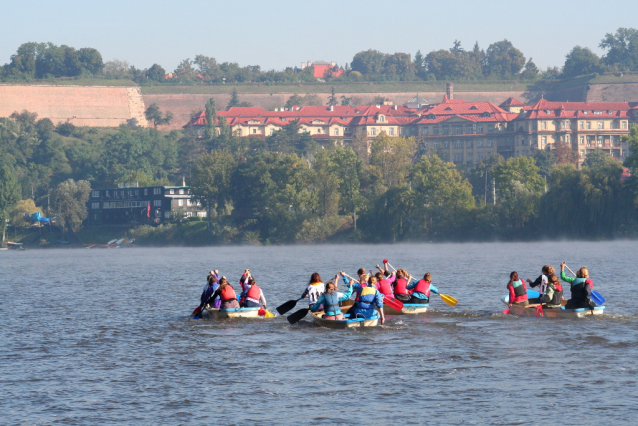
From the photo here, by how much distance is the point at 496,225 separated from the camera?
355 ft

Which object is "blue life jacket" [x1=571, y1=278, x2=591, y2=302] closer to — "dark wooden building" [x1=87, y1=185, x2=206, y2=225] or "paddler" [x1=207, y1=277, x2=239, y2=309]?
"paddler" [x1=207, y1=277, x2=239, y2=309]

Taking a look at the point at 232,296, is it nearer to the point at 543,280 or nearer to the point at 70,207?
the point at 543,280

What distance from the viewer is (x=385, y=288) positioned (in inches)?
1443

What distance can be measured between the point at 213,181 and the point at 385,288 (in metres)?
100

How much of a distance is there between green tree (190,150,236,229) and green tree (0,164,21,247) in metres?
34.6

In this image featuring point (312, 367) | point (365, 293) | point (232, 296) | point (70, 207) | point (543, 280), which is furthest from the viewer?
point (70, 207)

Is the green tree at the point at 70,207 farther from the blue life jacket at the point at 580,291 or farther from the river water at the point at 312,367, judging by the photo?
the blue life jacket at the point at 580,291

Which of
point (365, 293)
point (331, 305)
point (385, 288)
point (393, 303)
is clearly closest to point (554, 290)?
point (393, 303)

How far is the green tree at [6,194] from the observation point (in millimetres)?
147750

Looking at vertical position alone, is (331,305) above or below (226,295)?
below

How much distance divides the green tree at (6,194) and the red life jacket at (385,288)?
122956 mm

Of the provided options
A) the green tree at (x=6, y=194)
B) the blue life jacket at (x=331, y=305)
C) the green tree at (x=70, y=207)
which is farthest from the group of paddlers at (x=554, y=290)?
the green tree at (x=70, y=207)

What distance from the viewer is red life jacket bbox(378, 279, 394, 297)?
3647 cm

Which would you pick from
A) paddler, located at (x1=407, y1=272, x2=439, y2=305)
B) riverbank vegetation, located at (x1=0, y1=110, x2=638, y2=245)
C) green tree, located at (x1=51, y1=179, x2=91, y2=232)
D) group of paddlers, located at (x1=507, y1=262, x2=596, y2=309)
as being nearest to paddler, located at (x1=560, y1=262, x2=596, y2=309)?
group of paddlers, located at (x1=507, y1=262, x2=596, y2=309)
